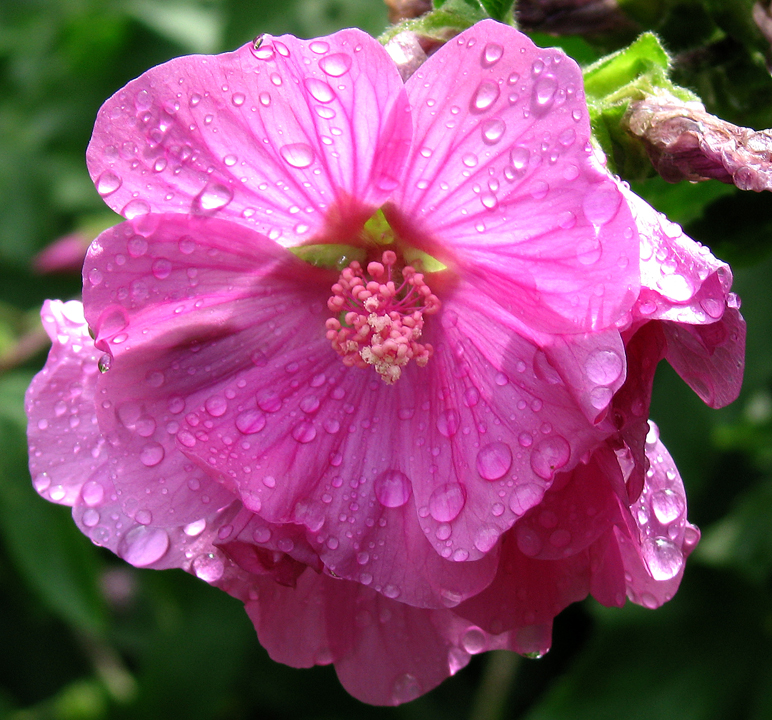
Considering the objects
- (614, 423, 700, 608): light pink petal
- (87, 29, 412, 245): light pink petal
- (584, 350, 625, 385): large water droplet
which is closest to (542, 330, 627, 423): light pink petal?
(584, 350, 625, 385): large water droplet

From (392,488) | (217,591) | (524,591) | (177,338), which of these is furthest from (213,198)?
(217,591)

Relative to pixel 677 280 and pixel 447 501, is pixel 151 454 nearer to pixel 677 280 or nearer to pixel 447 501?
pixel 447 501

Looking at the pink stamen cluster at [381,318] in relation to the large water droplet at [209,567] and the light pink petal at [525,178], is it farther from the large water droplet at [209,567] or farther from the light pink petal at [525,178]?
the large water droplet at [209,567]

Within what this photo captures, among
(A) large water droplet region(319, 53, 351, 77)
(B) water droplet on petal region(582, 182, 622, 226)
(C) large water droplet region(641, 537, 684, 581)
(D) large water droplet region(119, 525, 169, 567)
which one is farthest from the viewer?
(D) large water droplet region(119, 525, 169, 567)

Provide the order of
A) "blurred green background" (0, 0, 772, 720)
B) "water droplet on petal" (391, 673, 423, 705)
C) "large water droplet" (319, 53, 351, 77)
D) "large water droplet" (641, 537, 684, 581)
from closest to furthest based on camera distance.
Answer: "large water droplet" (319, 53, 351, 77), "large water droplet" (641, 537, 684, 581), "water droplet on petal" (391, 673, 423, 705), "blurred green background" (0, 0, 772, 720)

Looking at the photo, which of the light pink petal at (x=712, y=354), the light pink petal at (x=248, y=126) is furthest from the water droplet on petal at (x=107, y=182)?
the light pink petal at (x=712, y=354)

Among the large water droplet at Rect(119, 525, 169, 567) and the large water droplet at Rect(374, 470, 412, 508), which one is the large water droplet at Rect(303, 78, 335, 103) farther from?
the large water droplet at Rect(119, 525, 169, 567)
